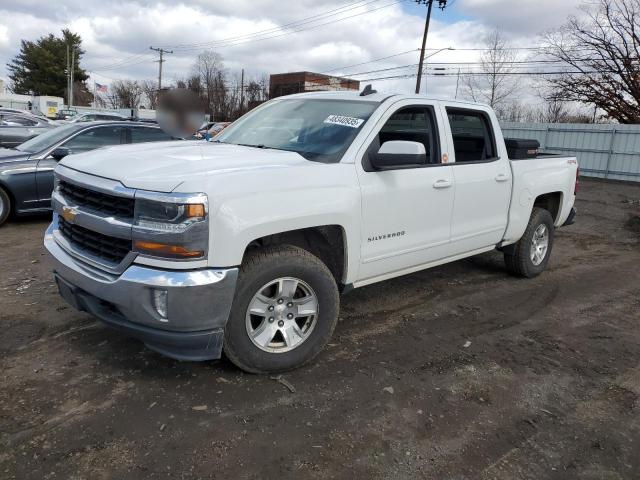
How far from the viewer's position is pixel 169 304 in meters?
2.86

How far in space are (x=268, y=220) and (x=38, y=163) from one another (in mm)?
6014

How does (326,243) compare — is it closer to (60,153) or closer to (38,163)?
(60,153)

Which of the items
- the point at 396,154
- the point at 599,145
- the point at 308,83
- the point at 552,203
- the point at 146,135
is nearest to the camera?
the point at 396,154

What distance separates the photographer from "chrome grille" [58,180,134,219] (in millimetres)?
3012

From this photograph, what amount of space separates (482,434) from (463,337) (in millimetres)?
1433

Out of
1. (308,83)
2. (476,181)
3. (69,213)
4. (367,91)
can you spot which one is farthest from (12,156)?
(308,83)

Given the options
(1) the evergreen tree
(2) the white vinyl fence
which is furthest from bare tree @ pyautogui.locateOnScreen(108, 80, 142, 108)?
(2) the white vinyl fence

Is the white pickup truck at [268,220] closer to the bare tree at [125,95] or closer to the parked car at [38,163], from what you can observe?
the parked car at [38,163]

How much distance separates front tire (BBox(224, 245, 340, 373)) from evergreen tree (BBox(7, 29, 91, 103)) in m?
83.3

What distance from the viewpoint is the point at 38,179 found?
25.0 feet

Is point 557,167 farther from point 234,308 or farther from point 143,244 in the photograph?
point 143,244

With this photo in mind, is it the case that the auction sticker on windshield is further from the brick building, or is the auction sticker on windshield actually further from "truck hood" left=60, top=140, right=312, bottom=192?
the brick building

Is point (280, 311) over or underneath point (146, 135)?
underneath

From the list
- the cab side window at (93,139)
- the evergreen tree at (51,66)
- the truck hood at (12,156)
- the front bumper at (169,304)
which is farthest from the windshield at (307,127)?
the evergreen tree at (51,66)
